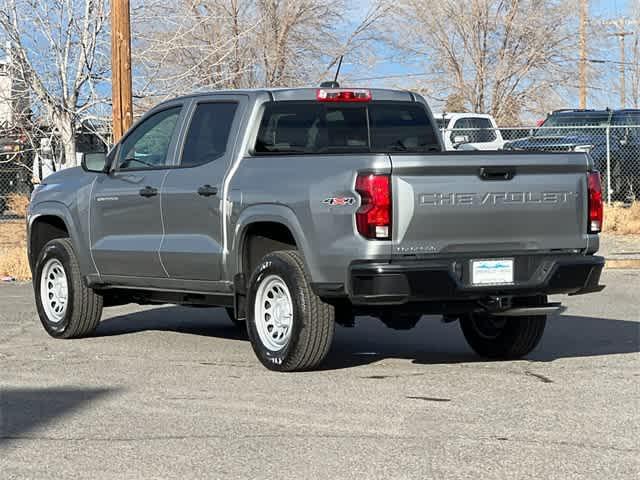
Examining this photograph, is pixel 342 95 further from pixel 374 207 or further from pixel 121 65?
pixel 121 65

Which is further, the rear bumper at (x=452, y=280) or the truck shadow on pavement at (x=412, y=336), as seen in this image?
the truck shadow on pavement at (x=412, y=336)

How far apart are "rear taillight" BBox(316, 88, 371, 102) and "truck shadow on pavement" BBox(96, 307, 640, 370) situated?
1.89 meters

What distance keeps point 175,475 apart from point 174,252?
4.02m

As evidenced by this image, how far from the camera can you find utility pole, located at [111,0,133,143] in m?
17.6

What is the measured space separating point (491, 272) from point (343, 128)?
192 centimetres

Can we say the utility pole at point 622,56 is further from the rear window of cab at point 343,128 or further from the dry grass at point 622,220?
the rear window of cab at point 343,128

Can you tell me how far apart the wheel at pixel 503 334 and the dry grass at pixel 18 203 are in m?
18.0

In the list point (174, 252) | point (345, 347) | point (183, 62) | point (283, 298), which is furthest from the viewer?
point (183, 62)

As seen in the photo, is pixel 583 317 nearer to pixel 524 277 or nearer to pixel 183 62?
pixel 524 277

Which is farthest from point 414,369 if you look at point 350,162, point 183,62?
point 183,62

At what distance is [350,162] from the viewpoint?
325 inches

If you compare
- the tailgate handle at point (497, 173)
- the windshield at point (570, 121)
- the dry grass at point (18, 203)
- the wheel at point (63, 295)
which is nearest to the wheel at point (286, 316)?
the tailgate handle at point (497, 173)

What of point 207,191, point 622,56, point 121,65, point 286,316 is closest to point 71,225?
point 207,191

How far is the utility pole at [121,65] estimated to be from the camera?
17562 millimetres
